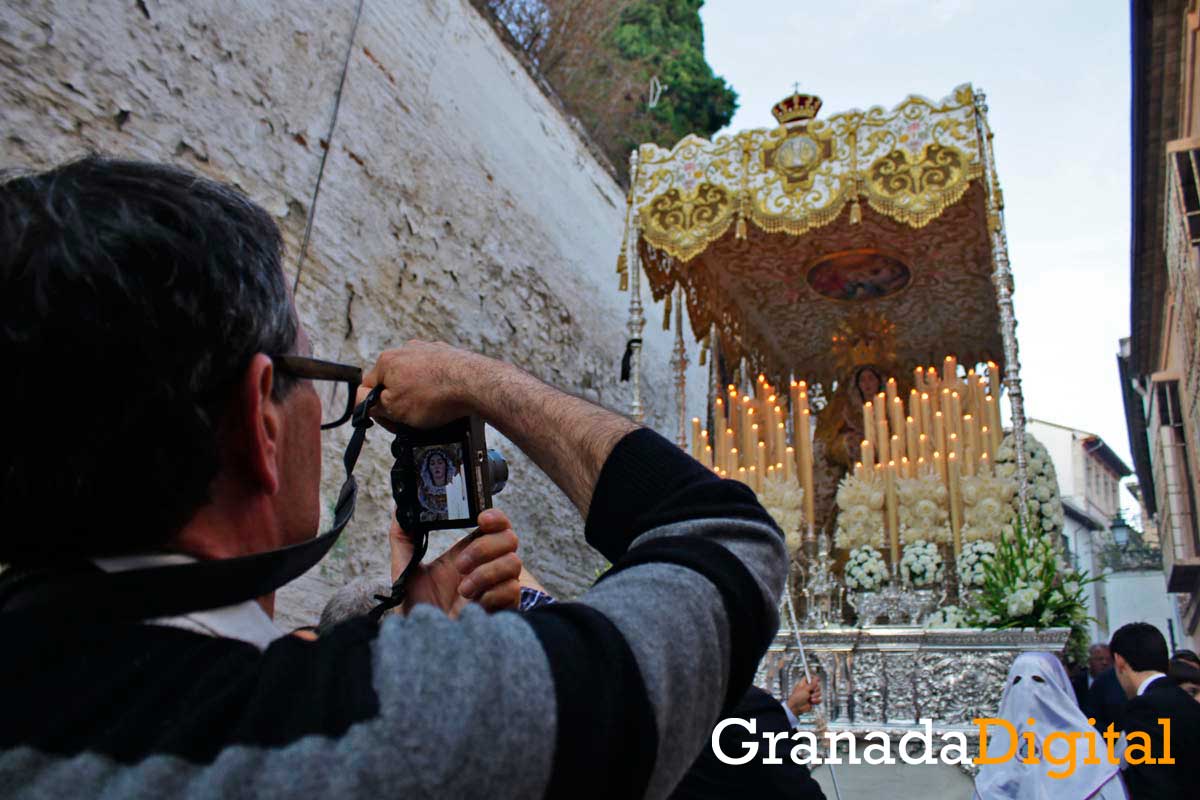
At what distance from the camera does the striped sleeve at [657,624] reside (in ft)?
1.93

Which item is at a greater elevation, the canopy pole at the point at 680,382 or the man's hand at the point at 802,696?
the canopy pole at the point at 680,382

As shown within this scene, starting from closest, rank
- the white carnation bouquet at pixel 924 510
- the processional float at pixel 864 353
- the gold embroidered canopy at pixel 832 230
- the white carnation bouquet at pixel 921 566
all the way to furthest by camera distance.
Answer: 1. the processional float at pixel 864 353
2. the white carnation bouquet at pixel 921 566
3. the white carnation bouquet at pixel 924 510
4. the gold embroidered canopy at pixel 832 230

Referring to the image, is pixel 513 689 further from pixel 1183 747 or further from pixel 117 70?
pixel 117 70

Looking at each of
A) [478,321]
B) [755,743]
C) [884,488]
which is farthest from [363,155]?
[755,743]

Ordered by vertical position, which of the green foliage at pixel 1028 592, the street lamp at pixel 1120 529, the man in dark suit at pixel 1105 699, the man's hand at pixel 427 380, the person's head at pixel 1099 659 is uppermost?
the street lamp at pixel 1120 529

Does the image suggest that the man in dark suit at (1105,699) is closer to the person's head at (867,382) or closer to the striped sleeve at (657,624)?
the person's head at (867,382)

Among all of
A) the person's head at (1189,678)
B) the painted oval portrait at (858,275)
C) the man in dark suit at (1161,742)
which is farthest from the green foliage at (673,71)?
the man in dark suit at (1161,742)

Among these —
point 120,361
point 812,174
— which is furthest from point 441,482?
point 812,174

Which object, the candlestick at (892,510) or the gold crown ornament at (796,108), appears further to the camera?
the gold crown ornament at (796,108)

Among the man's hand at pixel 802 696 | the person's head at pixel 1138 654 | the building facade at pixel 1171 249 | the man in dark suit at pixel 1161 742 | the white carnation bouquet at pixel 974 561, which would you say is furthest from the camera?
the building facade at pixel 1171 249

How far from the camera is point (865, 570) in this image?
5977 mm

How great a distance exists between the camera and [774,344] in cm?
910

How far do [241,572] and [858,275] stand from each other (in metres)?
7.85

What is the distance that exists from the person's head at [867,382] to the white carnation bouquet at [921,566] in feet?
8.58
